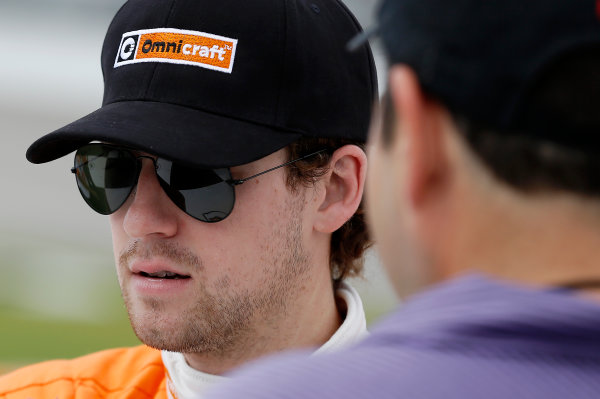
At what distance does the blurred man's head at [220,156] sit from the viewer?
204 centimetres

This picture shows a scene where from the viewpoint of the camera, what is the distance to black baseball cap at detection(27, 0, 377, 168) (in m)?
2.01

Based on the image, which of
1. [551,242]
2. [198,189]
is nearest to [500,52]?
[551,242]

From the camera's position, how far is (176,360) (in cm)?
227

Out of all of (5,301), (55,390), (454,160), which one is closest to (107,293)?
(5,301)

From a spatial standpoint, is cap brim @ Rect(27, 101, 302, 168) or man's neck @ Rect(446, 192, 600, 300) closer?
man's neck @ Rect(446, 192, 600, 300)

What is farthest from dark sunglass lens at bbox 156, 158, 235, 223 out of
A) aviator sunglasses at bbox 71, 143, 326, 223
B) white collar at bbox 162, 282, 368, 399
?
white collar at bbox 162, 282, 368, 399

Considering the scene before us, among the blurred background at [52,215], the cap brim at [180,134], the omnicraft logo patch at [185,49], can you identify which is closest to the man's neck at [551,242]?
the cap brim at [180,134]

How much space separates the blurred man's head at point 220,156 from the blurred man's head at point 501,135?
1.07m

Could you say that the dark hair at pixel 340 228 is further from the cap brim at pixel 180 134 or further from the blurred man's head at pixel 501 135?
the blurred man's head at pixel 501 135

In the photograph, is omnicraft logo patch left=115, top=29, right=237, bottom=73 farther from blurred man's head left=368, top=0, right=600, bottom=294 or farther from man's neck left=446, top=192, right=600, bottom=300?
man's neck left=446, top=192, right=600, bottom=300

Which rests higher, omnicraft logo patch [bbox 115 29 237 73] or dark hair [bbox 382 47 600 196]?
omnicraft logo patch [bbox 115 29 237 73]

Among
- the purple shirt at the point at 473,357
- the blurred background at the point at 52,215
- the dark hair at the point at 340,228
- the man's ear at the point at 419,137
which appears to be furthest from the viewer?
the blurred background at the point at 52,215

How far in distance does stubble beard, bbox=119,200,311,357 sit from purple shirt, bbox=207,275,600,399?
1274mm

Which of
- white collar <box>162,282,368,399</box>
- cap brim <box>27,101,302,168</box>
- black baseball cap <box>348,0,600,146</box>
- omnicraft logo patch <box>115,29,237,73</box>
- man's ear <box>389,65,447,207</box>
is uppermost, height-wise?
omnicraft logo patch <box>115,29,237,73</box>
